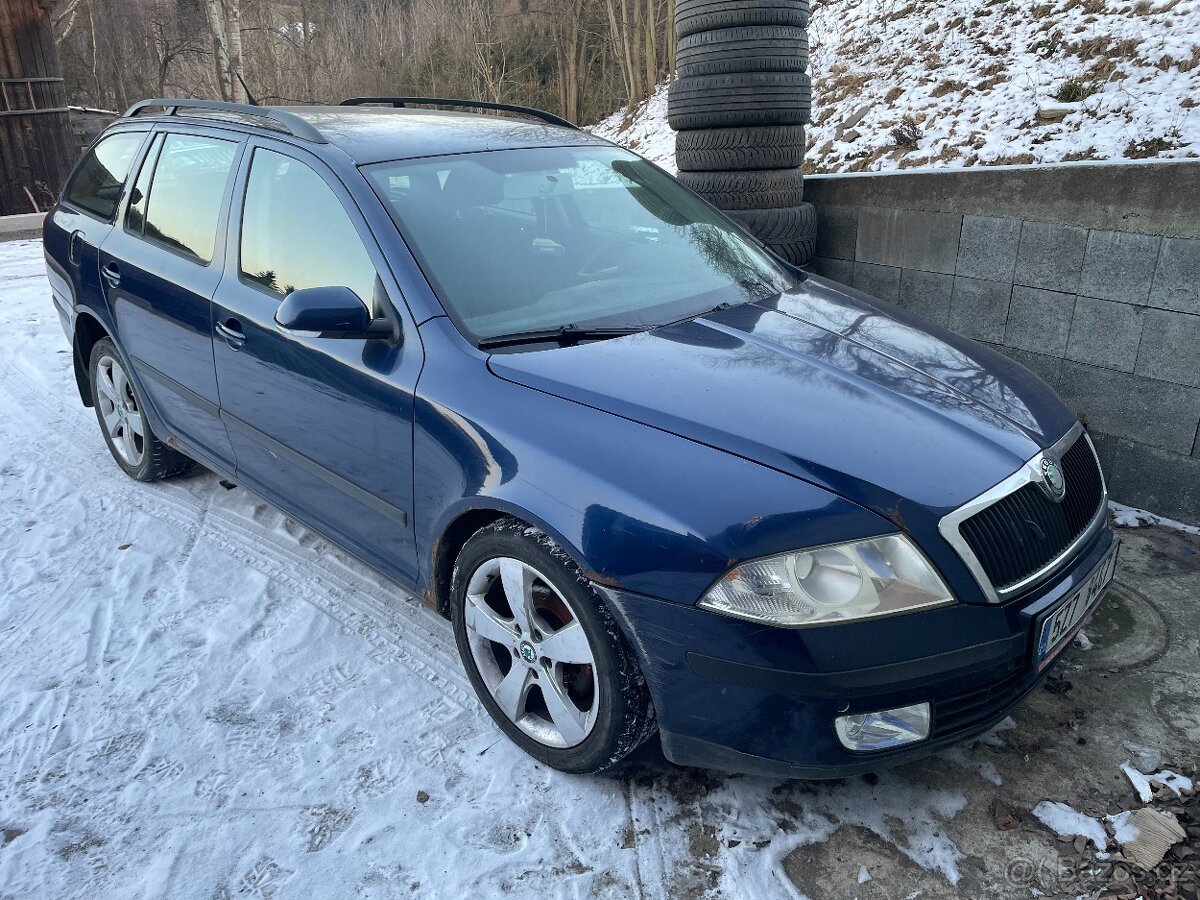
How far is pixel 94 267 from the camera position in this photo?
428cm

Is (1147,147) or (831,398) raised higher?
(1147,147)

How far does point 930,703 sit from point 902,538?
41 cm

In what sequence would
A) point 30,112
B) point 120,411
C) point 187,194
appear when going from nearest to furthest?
point 187,194 → point 120,411 → point 30,112

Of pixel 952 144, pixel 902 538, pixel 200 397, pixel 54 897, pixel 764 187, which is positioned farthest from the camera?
pixel 952 144

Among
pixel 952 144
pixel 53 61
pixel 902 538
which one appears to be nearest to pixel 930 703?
pixel 902 538

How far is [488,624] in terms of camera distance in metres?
2.60

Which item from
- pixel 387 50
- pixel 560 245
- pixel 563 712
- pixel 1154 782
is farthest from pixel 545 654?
pixel 387 50

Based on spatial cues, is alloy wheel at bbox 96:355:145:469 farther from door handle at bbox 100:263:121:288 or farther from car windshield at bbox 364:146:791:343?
car windshield at bbox 364:146:791:343

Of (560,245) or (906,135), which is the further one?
(906,135)

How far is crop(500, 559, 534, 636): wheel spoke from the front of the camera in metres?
2.43

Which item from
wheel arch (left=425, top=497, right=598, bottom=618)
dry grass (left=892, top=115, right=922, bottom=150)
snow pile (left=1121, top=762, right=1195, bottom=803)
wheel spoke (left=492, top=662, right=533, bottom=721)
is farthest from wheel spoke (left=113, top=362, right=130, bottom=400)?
dry grass (left=892, top=115, right=922, bottom=150)

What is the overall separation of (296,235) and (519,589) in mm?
1578

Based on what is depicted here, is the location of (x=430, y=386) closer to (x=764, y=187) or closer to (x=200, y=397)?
(x=200, y=397)

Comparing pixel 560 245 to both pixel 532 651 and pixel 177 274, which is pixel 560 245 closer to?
pixel 532 651
